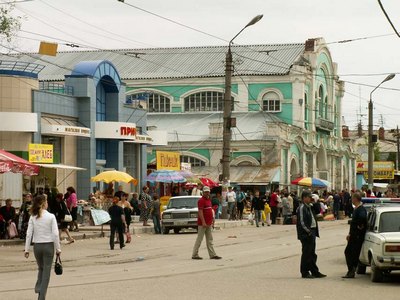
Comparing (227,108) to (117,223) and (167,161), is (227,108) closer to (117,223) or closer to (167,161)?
(167,161)

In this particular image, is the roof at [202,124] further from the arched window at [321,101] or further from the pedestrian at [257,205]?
the pedestrian at [257,205]

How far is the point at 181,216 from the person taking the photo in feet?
127

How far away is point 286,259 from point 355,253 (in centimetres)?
567

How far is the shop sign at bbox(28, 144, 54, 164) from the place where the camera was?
3962 centimetres

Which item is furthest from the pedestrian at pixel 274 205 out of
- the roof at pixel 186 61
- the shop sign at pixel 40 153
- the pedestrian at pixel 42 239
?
the pedestrian at pixel 42 239

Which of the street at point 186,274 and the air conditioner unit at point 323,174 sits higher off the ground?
the air conditioner unit at point 323,174

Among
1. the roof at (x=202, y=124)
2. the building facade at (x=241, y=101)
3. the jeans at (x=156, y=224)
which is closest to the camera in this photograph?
the jeans at (x=156, y=224)

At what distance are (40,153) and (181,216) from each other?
20.7 ft

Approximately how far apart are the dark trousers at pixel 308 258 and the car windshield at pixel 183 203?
1948 centimetres

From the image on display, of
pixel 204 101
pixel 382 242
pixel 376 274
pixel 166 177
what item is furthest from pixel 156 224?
pixel 204 101

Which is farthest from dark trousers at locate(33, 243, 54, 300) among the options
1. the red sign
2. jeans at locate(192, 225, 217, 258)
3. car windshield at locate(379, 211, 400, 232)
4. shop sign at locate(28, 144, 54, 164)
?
the red sign

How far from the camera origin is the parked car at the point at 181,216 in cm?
3862

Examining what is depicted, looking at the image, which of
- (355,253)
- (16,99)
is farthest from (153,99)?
(355,253)

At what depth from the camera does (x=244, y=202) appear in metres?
54.1
